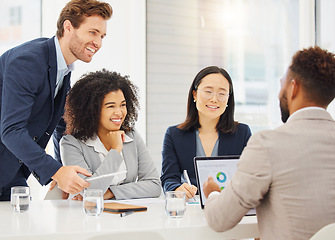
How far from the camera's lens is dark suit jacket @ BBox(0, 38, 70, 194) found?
1.94m

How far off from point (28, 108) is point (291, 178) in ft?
4.10

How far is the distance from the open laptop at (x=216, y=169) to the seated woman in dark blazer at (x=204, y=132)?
566 millimetres

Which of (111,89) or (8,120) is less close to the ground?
(111,89)

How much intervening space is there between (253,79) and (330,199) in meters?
3.42

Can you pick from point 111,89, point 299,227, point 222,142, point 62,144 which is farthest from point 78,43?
point 299,227

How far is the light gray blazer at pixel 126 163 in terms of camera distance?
2.19 meters

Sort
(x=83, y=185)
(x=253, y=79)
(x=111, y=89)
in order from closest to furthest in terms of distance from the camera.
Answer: (x=83, y=185), (x=111, y=89), (x=253, y=79)

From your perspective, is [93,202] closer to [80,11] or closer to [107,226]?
[107,226]

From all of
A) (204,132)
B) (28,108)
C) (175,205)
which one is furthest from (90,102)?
(175,205)

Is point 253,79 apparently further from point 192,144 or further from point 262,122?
point 192,144

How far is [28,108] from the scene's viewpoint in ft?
6.60

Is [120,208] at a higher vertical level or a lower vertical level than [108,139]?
lower

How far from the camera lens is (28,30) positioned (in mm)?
3672

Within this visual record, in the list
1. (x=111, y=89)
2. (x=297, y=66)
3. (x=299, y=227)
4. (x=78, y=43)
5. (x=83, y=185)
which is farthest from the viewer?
(x=111, y=89)
